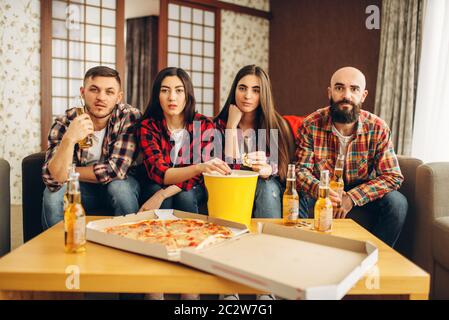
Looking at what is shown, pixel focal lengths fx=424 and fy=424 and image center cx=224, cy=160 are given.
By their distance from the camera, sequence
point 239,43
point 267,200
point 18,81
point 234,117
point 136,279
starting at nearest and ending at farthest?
point 136,279
point 267,200
point 234,117
point 18,81
point 239,43

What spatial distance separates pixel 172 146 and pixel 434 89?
2614 millimetres

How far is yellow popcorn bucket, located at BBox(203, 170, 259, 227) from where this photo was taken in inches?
50.3

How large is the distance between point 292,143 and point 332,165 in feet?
0.77

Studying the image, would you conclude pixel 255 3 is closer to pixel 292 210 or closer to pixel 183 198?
pixel 183 198

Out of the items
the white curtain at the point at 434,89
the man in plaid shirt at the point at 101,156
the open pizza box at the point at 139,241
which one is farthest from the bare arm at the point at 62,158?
the white curtain at the point at 434,89

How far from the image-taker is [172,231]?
3.70ft

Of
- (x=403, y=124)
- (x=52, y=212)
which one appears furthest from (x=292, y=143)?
(x=403, y=124)

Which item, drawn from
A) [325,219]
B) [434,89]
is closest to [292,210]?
[325,219]

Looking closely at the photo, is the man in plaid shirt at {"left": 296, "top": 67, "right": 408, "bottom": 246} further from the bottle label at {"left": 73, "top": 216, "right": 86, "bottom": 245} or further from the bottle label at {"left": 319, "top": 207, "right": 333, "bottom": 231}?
the bottle label at {"left": 73, "top": 216, "right": 86, "bottom": 245}

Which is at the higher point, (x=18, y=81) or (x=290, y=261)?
(x=18, y=81)

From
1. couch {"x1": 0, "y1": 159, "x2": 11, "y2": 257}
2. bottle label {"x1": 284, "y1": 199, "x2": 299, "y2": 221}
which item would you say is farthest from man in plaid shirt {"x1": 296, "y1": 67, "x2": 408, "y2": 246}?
couch {"x1": 0, "y1": 159, "x2": 11, "y2": 257}

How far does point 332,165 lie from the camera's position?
2082 millimetres
